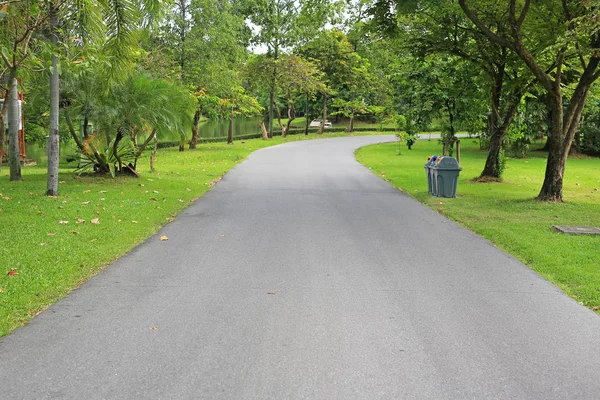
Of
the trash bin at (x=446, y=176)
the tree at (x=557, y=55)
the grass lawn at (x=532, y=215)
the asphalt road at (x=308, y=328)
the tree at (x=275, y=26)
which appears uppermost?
the tree at (x=275, y=26)

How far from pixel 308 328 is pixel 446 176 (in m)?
10.5

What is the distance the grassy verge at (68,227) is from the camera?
570 centimetres

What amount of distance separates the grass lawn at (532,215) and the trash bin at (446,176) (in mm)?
337

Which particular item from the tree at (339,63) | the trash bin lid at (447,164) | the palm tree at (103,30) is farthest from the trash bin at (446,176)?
the tree at (339,63)

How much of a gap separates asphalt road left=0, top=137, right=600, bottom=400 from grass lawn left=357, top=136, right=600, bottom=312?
405 millimetres

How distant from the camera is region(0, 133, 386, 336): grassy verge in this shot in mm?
5703

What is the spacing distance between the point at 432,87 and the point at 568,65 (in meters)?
6.78

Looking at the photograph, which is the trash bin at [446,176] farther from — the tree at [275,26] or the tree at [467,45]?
the tree at [275,26]

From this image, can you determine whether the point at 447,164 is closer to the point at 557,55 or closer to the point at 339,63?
the point at 557,55

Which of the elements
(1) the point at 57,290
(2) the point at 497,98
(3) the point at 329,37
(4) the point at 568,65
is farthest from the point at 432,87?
(3) the point at 329,37

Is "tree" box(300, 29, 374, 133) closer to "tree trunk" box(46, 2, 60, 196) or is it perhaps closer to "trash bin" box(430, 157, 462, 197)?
"trash bin" box(430, 157, 462, 197)

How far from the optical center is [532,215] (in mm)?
11664

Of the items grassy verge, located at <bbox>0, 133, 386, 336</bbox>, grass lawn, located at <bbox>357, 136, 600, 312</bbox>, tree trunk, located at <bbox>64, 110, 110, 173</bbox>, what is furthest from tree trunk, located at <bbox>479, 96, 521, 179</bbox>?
tree trunk, located at <bbox>64, 110, 110, 173</bbox>

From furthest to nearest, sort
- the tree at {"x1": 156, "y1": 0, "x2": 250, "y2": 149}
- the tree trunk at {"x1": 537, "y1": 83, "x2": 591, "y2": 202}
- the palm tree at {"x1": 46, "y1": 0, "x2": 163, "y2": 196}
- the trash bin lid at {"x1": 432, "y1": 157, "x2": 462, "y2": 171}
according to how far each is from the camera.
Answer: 1. the tree at {"x1": 156, "y1": 0, "x2": 250, "y2": 149}
2. the trash bin lid at {"x1": 432, "y1": 157, "x2": 462, "y2": 171}
3. the tree trunk at {"x1": 537, "y1": 83, "x2": 591, "y2": 202}
4. the palm tree at {"x1": 46, "y1": 0, "x2": 163, "y2": 196}
